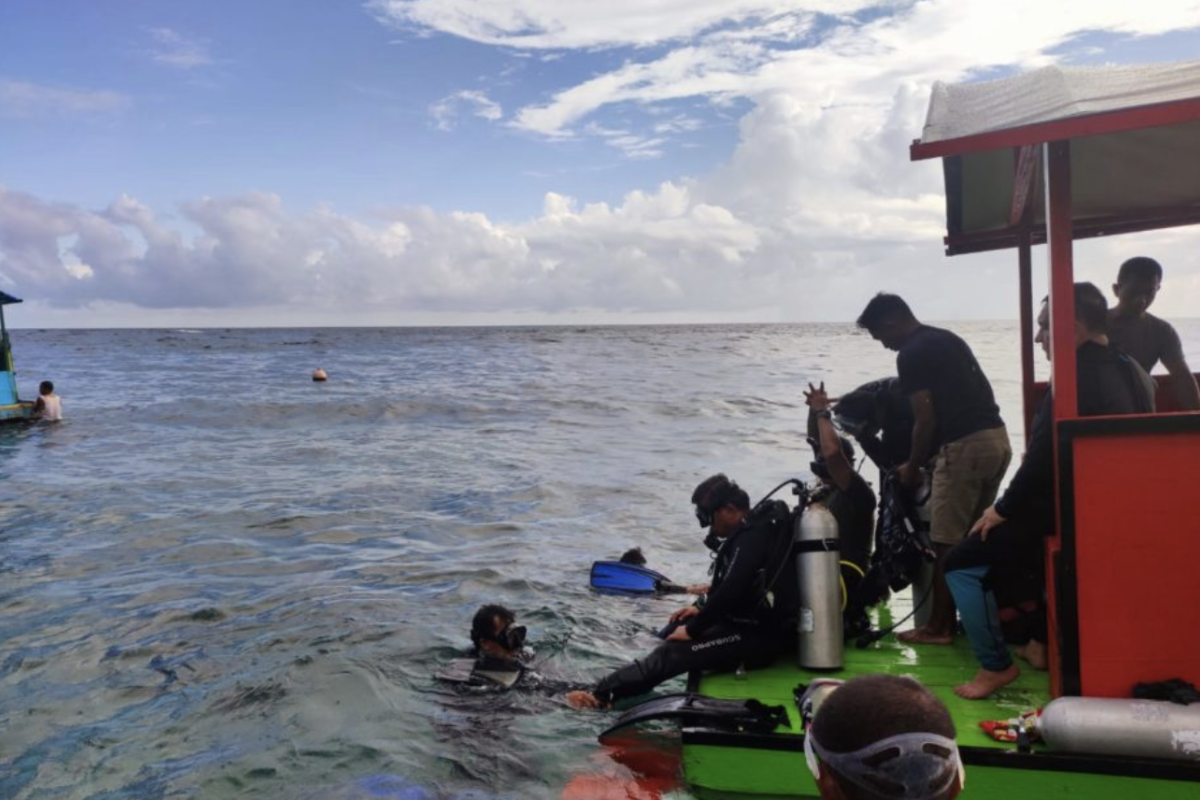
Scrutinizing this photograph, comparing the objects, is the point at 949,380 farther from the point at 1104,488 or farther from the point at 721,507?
the point at 721,507

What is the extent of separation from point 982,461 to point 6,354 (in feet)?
88.6

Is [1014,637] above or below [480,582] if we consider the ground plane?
above

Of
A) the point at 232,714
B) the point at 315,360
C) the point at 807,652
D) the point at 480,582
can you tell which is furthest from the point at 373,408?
the point at 315,360

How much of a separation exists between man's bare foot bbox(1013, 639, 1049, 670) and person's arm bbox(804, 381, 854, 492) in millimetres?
1520

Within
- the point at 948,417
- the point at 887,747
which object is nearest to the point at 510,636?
the point at 948,417

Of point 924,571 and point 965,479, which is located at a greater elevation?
point 965,479

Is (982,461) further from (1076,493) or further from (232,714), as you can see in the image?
(232,714)

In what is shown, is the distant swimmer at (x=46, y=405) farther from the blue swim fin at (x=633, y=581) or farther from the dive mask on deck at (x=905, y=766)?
the dive mask on deck at (x=905, y=766)

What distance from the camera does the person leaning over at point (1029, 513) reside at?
15.5ft

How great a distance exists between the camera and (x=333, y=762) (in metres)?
6.39

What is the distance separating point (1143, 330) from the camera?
677 cm

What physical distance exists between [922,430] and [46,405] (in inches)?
1049

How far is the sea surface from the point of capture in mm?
6402

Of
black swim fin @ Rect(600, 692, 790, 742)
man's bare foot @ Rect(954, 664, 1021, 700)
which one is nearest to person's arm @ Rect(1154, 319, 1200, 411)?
man's bare foot @ Rect(954, 664, 1021, 700)
